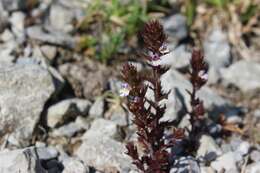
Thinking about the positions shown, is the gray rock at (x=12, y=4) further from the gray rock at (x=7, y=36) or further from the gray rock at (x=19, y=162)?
the gray rock at (x=19, y=162)

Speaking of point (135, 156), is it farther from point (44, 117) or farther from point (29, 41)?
point (29, 41)

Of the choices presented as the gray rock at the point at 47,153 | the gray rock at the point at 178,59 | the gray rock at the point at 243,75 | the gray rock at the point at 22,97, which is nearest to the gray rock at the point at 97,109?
the gray rock at the point at 22,97

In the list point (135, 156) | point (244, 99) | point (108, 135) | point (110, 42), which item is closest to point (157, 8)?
point (110, 42)

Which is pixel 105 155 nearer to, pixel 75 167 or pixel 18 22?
pixel 75 167

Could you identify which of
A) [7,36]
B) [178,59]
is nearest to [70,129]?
[7,36]

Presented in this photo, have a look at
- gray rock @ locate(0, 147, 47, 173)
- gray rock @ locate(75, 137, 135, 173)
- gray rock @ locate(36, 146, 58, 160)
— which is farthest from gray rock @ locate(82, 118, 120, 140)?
gray rock @ locate(0, 147, 47, 173)

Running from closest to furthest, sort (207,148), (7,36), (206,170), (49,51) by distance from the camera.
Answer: (206,170) → (207,148) → (49,51) → (7,36)

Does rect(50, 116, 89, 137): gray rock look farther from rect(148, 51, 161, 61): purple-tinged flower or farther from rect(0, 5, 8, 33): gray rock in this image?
rect(0, 5, 8, 33): gray rock
